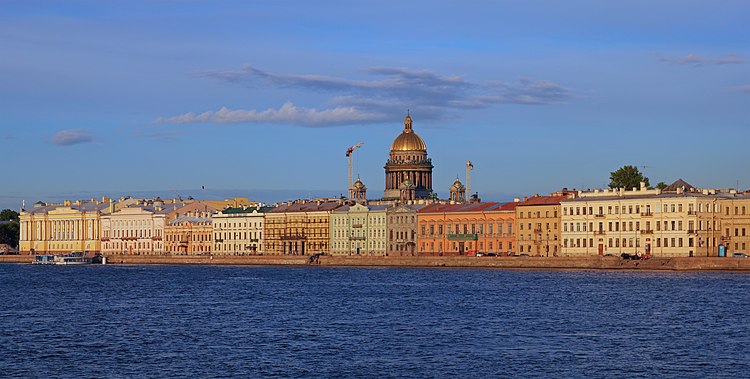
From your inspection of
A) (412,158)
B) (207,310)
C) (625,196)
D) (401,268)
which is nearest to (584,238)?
(625,196)

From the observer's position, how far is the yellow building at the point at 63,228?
454 ft

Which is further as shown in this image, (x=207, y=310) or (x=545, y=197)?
(x=545, y=197)

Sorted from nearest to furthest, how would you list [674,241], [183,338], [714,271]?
[183,338]
[714,271]
[674,241]

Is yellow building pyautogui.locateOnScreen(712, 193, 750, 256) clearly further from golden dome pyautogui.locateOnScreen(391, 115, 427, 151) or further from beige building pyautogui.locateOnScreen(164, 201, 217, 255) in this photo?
beige building pyautogui.locateOnScreen(164, 201, 217, 255)

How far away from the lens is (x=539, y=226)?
96.7 m

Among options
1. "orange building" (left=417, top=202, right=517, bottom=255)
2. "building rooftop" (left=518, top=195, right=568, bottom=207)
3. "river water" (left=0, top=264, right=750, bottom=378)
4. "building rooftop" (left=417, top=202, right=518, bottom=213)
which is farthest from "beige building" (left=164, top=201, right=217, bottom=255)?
"river water" (left=0, top=264, right=750, bottom=378)

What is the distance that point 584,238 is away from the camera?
3639 inches

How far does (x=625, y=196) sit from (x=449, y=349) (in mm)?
57585

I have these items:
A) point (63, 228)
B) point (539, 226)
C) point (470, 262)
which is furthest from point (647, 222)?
point (63, 228)

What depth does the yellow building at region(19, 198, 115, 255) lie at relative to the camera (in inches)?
5453

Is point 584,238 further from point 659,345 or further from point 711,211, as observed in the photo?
point 659,345

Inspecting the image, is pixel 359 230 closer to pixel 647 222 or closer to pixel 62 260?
pixel 62 260

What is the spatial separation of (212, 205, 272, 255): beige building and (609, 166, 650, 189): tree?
105 ft

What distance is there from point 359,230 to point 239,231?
1437cm
